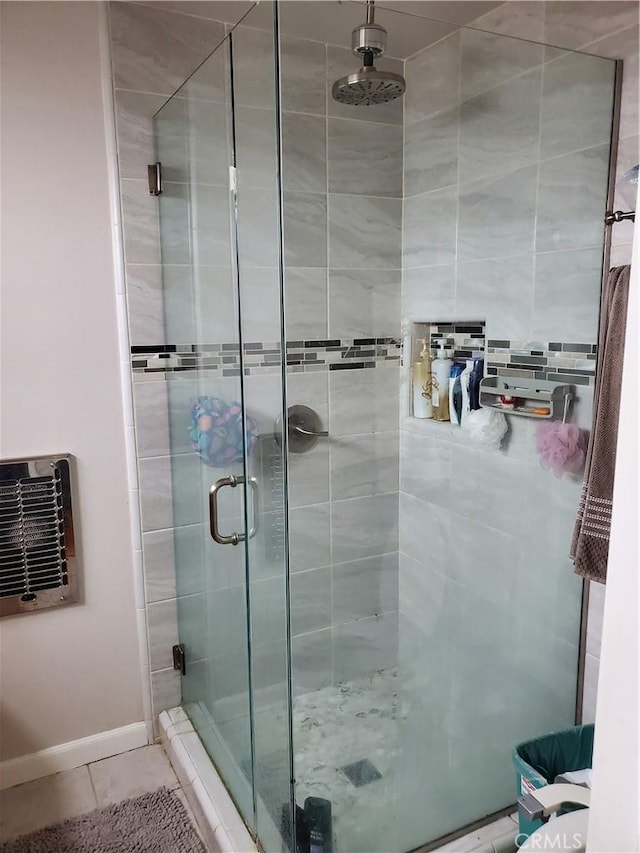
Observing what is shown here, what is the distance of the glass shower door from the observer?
140cm

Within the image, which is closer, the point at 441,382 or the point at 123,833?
the point at 123,833

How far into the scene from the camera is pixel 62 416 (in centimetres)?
190

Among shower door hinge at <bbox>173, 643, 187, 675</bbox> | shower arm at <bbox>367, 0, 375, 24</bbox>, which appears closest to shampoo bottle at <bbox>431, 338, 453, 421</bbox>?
shower arm at <bbox>367, 0, 375, 24</bbox>

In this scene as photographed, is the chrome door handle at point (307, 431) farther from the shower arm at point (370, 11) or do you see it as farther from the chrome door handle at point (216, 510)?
the shower arm at point (370, 11)

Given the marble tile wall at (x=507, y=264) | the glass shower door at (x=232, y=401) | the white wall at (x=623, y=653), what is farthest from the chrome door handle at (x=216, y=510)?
the white wall at (x=623, y=653)

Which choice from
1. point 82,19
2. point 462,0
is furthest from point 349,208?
point 82,19

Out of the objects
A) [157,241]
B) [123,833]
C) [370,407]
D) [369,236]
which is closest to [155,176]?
[157,241]

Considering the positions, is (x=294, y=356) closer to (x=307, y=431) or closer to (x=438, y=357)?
(x=307, y=431)

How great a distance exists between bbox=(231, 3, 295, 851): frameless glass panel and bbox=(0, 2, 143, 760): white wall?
629 millimetres

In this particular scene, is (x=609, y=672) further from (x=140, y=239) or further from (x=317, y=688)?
(x=140, y=239)

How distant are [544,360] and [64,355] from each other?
1.38m

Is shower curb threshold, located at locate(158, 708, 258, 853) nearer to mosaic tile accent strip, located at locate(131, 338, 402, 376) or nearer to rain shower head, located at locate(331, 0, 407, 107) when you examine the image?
mosaic tile accent strip, located at locate(131, 338, 402, 376)

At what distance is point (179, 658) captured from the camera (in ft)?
6.96

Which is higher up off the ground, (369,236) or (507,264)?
(369,236)
